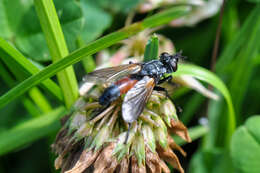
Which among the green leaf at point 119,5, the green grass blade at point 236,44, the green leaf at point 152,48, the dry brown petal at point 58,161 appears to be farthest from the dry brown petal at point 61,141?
the green leaf at point 119,5

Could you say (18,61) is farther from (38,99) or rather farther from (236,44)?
(236,44)

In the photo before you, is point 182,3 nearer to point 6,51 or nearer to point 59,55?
point 59,55

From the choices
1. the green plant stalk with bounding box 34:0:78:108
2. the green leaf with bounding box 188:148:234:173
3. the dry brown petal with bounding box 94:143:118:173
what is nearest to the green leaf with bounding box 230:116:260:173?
the green leaf with bounding box 188:148:234:173

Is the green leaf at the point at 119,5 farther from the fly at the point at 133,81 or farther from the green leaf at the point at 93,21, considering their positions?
the fly at the point at 133,81

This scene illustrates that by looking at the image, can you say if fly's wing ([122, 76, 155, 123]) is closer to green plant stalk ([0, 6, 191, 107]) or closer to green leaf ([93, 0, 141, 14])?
green plant stalk ([0, 6, 191, 107])

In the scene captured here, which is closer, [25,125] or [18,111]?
[25,125]

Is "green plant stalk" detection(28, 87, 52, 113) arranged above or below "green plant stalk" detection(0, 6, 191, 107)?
below

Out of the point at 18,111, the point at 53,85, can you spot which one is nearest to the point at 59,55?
the point at 53,85
